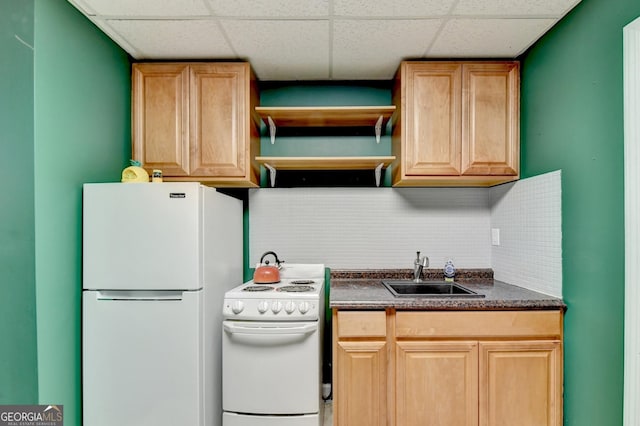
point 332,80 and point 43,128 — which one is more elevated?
point 332,80

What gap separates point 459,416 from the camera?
67.6 inches

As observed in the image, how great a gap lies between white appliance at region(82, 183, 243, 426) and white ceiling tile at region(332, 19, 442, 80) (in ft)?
3.88

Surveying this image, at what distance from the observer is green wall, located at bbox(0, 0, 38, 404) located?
136 centimetres

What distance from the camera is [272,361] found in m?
1.74

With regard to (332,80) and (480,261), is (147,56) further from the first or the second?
(480,261)

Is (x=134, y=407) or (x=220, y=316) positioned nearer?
(x=134, y=407)

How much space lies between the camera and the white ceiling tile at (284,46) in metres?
1.74

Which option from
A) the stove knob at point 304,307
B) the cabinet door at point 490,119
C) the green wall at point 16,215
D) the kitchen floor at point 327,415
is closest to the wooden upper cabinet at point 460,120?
the cabinet door at point 490,119

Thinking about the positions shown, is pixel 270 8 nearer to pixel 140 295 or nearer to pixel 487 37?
pixel 487 37

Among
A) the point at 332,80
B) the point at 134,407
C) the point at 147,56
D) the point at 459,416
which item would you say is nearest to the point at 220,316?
the point at 134,407

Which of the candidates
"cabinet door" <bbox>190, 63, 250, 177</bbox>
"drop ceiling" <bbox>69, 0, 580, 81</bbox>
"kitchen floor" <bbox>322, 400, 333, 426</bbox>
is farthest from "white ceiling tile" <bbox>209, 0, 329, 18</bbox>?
"kitchen floor" <bbox>322, 400, 333, 426</bbox>

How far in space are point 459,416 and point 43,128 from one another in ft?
7.89

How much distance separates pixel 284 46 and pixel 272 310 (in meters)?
1.51

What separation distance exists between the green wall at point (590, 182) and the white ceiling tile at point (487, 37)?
12 centimetres
